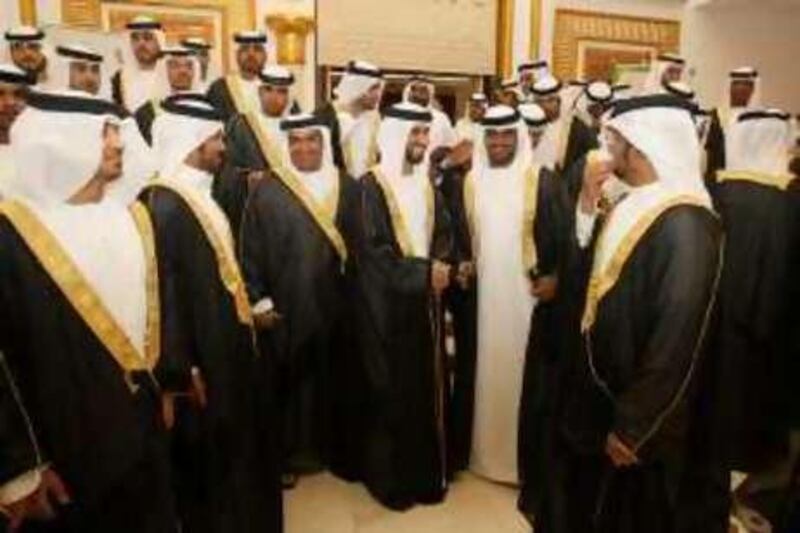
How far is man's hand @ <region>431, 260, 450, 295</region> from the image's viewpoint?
13.3 feet

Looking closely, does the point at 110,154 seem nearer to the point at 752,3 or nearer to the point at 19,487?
the point at 19,487

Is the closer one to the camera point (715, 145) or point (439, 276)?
point (439, 276)

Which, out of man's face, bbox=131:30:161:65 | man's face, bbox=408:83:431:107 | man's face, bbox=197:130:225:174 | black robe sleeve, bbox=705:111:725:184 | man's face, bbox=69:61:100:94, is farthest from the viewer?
man's face, bbox=408:83:431:107

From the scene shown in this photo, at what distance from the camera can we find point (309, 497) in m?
4.27

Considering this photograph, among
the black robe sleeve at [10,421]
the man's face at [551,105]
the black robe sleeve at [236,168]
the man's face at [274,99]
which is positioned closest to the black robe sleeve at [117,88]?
the black robe sleeve at [236,168]

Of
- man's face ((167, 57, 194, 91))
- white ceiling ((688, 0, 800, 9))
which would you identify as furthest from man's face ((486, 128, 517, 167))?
white ceiling ((688, 0, 800, 9))

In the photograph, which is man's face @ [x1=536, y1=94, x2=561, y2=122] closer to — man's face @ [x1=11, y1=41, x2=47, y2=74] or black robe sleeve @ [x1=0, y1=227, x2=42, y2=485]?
man's face @ [x1=11, y1=41, x2=47, y2=74]

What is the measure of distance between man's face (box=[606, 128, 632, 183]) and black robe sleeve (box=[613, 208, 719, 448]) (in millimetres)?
283

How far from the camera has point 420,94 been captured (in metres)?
7.08

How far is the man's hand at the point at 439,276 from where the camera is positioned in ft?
13.3

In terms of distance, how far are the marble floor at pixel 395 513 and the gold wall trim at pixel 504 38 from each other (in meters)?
7.30

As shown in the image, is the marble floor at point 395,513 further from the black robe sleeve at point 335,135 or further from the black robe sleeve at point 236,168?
the black robe sleeve at point 335,135

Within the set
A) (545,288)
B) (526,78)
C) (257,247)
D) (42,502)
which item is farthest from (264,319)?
(526,78)

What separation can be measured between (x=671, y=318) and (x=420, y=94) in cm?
483
